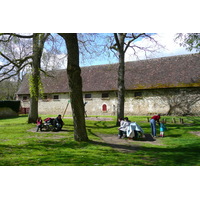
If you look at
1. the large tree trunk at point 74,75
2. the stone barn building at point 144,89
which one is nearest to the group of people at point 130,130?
the large tree trunk at point 74,75

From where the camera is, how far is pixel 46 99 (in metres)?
30.6

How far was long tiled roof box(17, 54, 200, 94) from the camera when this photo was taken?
23.4 meters

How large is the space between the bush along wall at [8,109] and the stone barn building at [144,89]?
3.82 meters

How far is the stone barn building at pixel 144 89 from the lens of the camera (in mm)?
22719

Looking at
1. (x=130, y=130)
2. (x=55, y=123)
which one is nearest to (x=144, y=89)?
(x=55, y=123)

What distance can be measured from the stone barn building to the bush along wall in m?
3.82

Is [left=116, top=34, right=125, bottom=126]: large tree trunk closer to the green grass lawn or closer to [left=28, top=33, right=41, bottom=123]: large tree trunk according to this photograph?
the green grass lawn

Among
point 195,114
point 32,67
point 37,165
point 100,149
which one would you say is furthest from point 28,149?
point 195,114

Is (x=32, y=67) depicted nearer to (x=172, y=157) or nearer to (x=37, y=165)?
(x=37, y=165)

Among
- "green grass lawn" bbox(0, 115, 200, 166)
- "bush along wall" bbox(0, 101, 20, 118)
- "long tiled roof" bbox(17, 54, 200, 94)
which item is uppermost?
"long tiled roof" bbox(17, 54, 200, 94)

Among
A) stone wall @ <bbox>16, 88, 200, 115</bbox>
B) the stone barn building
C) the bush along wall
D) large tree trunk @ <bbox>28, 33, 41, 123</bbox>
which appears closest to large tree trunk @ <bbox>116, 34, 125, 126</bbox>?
the stone barn building

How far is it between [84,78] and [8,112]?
39.5 feet

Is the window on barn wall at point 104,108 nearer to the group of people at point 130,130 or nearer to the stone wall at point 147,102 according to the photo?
the stone wall at point 147,102

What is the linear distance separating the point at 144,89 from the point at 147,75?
8.23 feet
